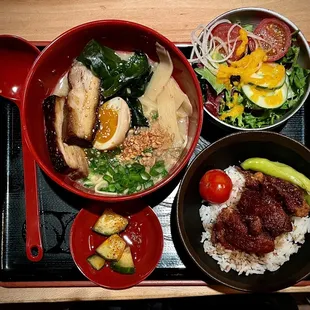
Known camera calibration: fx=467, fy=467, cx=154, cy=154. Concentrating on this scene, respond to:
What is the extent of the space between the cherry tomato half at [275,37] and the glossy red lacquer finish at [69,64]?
453 millimetres

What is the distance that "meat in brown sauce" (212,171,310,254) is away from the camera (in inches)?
83.6

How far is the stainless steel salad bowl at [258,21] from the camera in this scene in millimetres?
2133

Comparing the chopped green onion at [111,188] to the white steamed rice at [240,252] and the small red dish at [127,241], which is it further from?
the white steamed rice at [240,252]

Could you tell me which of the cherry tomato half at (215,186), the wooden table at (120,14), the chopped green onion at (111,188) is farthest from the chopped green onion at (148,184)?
the wooden table at (120,14)

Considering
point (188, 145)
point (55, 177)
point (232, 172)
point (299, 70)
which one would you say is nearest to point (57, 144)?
point (55, 177)

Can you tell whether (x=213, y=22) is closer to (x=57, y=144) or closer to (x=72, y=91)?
(x=72, y=91)

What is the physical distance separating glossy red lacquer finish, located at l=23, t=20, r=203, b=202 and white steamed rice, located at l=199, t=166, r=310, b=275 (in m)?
0.37

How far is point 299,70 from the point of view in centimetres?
219

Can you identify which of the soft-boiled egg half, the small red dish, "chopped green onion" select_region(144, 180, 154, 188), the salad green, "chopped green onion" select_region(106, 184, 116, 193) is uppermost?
the salad green

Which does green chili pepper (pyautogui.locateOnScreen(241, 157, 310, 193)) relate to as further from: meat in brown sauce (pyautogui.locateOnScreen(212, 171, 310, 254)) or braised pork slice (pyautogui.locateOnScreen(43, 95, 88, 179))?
braised pork slice (pyautogui.locateOnScreen(43, 95, 88, 179))

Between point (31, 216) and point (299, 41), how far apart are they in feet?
4.96

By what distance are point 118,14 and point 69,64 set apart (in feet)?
1.31

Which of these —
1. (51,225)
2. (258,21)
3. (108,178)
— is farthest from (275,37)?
(51,225)

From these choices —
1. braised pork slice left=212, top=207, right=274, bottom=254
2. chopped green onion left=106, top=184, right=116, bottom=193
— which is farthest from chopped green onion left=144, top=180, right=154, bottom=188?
braised pork slice left=212, top=207, right=274, bottom=254
